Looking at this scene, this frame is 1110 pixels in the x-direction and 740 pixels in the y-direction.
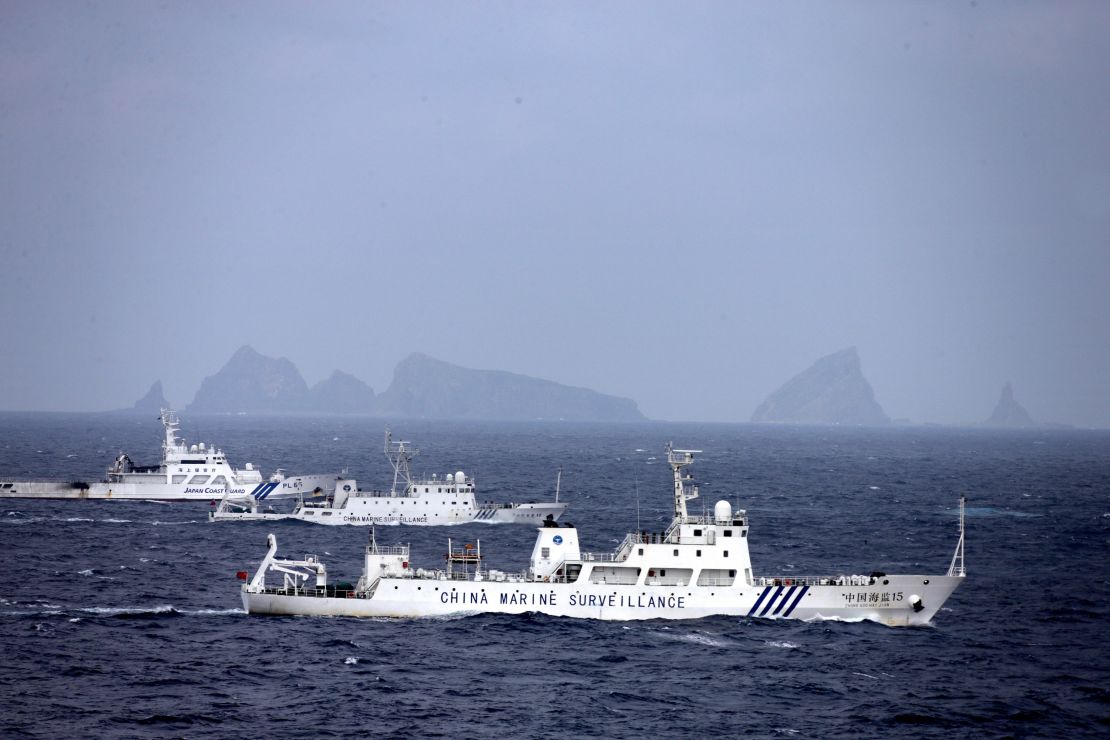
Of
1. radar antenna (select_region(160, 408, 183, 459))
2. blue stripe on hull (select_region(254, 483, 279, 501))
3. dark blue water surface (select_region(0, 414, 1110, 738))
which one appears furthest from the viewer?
radar antenna (select_region(160, 408, 183, 459))

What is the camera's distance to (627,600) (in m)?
59.0

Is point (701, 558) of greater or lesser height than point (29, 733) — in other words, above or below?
above

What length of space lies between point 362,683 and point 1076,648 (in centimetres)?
3225

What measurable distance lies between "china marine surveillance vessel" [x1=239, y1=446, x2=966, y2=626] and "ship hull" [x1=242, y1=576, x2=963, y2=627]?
5 cm

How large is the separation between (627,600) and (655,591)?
1423mm

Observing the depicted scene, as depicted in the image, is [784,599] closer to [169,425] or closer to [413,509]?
[413,509]

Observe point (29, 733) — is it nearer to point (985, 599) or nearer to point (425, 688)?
point (425, 688)

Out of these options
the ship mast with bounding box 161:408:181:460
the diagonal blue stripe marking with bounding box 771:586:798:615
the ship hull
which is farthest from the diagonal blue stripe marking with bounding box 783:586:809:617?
the ship mast with bounding box 161:408:181:460

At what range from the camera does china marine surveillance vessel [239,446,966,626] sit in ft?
193

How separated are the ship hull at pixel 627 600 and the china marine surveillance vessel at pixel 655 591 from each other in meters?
0.05

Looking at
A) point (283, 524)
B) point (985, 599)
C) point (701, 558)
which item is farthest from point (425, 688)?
point (283, 524)

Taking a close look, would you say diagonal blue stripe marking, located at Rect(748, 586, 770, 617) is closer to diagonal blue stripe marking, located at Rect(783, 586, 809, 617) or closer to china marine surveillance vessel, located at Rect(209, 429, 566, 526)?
diagonal blue stripe marking, located at Rect(783, 586, 809, 617)

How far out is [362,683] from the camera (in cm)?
4781

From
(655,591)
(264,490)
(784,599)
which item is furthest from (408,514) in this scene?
(784,599)
